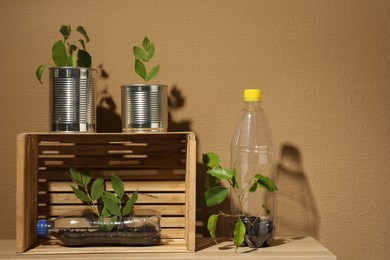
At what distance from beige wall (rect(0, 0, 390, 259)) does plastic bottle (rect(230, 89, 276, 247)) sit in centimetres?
6

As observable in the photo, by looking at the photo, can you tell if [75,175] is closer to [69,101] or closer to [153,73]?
[69,101]

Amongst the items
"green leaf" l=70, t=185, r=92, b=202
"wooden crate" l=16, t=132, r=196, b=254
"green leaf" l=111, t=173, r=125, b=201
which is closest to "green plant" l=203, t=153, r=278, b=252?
"wooden crate" l=16, t=132, r=196, b=254

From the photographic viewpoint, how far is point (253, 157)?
1.62 m

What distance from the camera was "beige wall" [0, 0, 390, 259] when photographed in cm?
167

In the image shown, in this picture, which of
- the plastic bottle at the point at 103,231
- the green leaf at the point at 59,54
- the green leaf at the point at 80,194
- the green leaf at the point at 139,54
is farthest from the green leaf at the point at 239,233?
the green leaf at the point at 59,54

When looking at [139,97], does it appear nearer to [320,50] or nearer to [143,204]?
[143,204]

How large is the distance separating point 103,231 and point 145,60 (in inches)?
19.0

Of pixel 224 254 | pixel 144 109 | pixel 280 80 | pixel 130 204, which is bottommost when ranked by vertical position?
pixel 224 254

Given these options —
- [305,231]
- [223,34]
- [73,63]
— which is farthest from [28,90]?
[305,231]

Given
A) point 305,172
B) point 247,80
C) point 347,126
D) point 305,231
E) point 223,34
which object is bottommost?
point 305,231

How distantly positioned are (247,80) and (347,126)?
0.34 m

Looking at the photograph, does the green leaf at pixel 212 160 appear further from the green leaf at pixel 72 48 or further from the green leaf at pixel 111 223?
the green leaf at pixel 72 48

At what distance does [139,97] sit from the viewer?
146 cm

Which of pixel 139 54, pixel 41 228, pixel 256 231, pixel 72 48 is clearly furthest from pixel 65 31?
pixel 256 231
